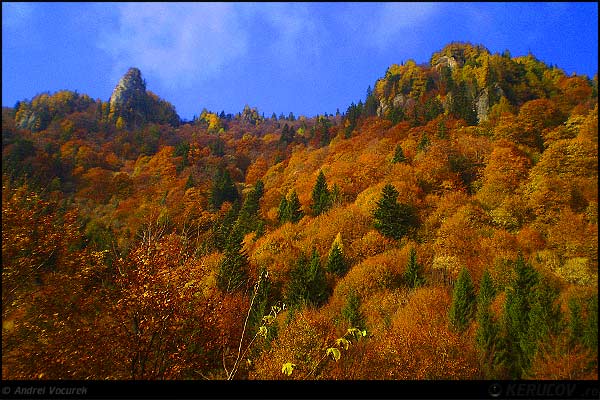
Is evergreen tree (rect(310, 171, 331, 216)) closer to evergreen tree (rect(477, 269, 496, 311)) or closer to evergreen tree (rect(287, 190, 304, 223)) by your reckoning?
evergreen tree (rect(287, 190, 304, 223))

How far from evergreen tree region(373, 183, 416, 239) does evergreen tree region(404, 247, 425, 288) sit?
5.89 metres

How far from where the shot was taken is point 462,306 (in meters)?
25.2

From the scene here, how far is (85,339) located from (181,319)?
172 centimetres

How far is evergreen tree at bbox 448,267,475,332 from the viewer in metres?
24.6

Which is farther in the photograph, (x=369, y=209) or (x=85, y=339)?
(x=369, y=209)

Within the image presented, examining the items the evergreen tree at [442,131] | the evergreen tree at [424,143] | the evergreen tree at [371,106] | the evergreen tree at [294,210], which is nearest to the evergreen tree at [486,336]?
the evergreen tree at [294,210]

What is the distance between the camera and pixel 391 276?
Answer: 105 feet

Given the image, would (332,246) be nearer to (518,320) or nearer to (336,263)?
(336,263)

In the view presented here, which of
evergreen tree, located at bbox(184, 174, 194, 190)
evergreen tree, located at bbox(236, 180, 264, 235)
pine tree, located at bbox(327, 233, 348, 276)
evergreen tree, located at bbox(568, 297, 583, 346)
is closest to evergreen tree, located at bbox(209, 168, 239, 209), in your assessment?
evergreen tree, located at bbox(184, 174, 194, 190)

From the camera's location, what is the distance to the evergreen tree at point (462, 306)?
2464 centimetres

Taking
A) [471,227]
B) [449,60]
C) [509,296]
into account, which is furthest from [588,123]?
[449,60]

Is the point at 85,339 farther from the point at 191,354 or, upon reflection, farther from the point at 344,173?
the point at 344,173

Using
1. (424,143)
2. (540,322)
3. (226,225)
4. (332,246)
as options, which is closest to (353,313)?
(332,246)

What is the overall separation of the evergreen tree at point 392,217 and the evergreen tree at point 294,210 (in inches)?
334
